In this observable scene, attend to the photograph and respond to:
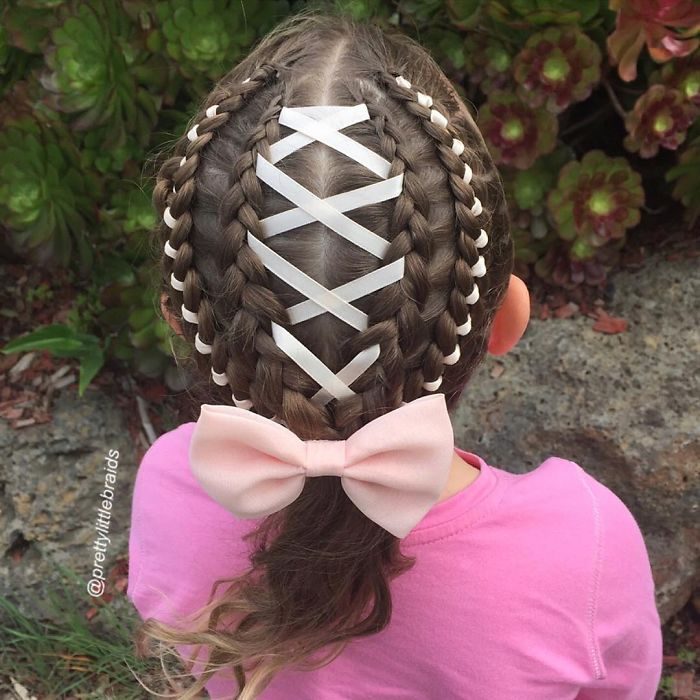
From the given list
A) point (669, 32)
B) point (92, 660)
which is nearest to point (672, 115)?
point (669, 32)

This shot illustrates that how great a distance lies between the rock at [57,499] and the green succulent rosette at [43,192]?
0.36 metres

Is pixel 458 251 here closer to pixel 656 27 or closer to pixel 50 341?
pixel 656 27

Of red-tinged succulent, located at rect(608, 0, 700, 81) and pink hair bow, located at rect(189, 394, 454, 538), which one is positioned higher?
red-tinged succulent, located at rect(608, 0, 700, 81)

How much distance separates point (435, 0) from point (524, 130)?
31cm

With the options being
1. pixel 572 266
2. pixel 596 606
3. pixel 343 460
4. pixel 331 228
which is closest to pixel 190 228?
pixel 331 228

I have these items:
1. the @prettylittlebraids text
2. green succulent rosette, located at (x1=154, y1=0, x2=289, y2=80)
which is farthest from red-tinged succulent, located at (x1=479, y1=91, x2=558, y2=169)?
the @prettylittlebraids text

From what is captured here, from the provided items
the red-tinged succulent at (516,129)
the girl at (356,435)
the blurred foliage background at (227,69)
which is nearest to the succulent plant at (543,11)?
the blurred foliage background at (227,69)

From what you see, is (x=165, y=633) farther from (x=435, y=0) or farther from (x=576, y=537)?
(x=435, y=0)

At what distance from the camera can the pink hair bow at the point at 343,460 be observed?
2.04ft

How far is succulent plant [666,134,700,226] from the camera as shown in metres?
1.55

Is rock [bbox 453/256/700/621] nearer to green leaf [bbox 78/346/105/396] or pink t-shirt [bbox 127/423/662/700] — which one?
pink t-shirt [bbox 127/423/662/700]

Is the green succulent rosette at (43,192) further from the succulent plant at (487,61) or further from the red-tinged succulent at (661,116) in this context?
the red-tinged succulent at (661,116)

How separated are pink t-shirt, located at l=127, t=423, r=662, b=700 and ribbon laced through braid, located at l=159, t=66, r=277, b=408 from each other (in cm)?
28

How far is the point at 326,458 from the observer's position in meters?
0.63
